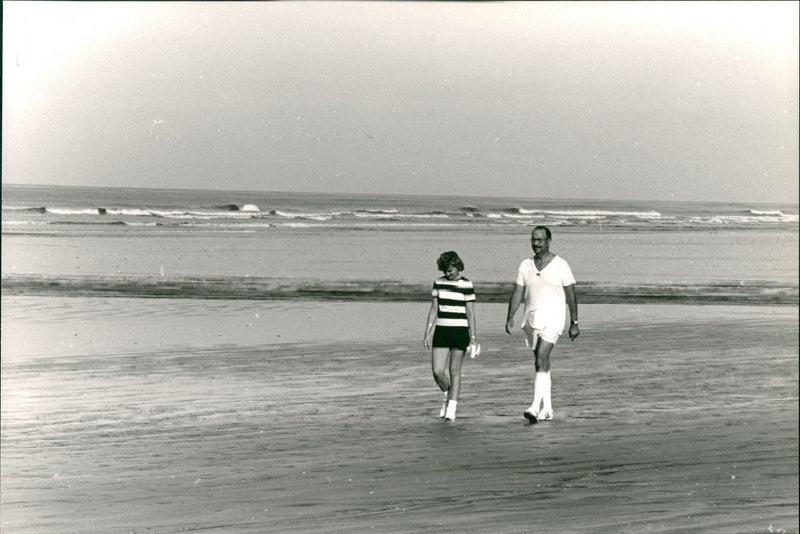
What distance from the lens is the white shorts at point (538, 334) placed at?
24.7ft

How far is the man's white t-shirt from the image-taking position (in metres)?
7.25

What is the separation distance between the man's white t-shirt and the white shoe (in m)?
0.77

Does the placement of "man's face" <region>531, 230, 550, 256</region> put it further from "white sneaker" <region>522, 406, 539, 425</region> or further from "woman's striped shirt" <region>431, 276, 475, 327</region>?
"white sneaker" <region>522, 406, 539, 425</region>

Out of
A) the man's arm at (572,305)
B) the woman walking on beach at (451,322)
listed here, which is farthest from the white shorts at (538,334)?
the woman walking on beach at (451,322)

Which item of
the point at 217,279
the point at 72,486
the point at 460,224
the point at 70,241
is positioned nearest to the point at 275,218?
the point at 460,224

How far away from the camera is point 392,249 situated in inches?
914

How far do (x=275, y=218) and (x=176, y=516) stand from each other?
120 feet

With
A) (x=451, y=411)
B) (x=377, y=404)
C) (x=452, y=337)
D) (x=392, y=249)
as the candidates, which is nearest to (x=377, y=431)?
(x=451, y=411)

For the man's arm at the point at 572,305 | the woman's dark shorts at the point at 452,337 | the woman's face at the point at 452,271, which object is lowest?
the woman's dark shorts at the point at 452,337

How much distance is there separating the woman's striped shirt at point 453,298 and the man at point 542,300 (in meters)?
0.30

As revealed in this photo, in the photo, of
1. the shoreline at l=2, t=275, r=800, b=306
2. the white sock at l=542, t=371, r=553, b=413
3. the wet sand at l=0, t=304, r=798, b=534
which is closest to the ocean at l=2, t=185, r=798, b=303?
the shoreline at l=2, t=275, r=800, b=306

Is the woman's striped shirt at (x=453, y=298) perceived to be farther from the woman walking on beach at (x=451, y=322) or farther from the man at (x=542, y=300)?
the man at (x=542, y=300)

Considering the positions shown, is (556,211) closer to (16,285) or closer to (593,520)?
(16,285)

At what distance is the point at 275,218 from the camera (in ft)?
136
